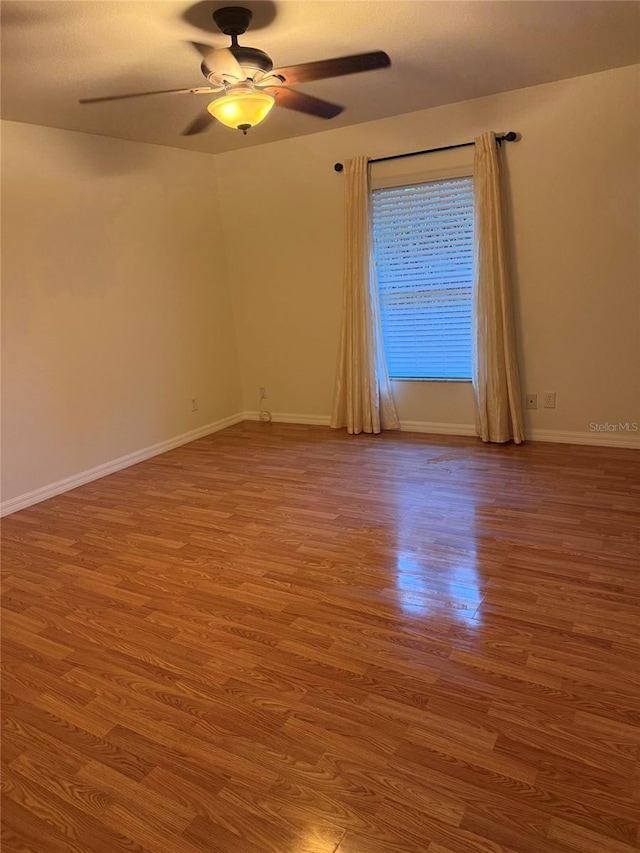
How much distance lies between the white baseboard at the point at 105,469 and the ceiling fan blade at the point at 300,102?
2.87 m

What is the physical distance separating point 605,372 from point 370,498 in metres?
1.96

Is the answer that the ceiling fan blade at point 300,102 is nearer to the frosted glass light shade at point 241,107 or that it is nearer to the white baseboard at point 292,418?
the frosted glass light shade at point 241,107

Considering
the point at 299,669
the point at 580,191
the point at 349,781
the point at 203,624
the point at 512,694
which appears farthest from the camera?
the point at 580,191

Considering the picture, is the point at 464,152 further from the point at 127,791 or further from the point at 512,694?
the point at 127,791

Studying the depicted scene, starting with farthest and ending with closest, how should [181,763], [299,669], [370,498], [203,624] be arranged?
[370,498], [203,624], [299,669], [181,763]

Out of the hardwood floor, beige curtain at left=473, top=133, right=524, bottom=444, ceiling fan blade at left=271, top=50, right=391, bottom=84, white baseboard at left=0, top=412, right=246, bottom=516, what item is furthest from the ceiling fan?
white baseboard at left=0, top=412, right=246, bottom=516

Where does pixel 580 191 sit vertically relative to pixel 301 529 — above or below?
above

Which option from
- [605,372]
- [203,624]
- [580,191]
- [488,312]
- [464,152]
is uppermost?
[464,152]

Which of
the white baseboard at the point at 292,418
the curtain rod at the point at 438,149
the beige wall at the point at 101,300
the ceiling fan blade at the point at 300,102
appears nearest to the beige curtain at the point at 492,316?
the curtain rod at the point at 438,149

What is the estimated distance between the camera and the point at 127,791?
5.40 feet

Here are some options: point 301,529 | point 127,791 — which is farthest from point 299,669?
point 301,529

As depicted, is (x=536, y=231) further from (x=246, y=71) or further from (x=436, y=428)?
(x=246, y=71)
